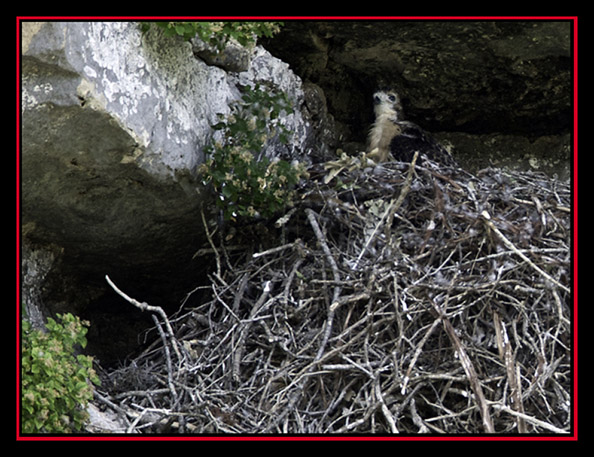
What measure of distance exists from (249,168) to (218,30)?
0.63m

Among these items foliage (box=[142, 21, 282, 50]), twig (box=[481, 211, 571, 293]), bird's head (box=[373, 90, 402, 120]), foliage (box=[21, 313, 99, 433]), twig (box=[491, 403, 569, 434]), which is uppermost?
foliage (box=[142, 21, 282, 50])

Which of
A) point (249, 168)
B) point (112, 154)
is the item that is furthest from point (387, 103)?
point (112, 154)

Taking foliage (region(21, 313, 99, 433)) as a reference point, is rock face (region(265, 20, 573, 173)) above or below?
above

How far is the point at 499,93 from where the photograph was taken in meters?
5.91

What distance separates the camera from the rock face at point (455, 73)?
541cm

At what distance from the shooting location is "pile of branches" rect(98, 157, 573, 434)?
4125 millimetres

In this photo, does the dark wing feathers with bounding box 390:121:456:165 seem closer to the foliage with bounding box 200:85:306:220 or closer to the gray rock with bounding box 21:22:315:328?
the gray rock with bounding box 21:22:315:328

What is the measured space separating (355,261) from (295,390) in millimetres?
715

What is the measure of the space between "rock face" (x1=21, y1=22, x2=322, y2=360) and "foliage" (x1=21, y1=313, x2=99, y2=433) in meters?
0.63

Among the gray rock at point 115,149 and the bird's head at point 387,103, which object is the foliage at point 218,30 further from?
the bird's head at point 387,103

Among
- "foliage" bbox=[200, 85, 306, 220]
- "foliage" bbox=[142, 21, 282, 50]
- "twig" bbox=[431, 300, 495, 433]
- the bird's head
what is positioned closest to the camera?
"twig" bbox=[431, 300, 495, 433]

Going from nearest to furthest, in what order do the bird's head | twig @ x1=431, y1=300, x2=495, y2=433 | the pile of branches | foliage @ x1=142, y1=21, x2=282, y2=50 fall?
twig @ x1=431, y1=300, x2=495, y2=433, the pile of branches, foliage @ x1=142, y1=21, x2=282, y2=50, the bird's head

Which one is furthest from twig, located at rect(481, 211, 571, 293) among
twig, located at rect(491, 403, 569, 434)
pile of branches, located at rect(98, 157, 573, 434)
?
twig, located at rect(491, 403, 569, 434)

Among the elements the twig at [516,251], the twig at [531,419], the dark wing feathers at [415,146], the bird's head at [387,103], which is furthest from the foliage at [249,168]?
the twig at [531,419]
